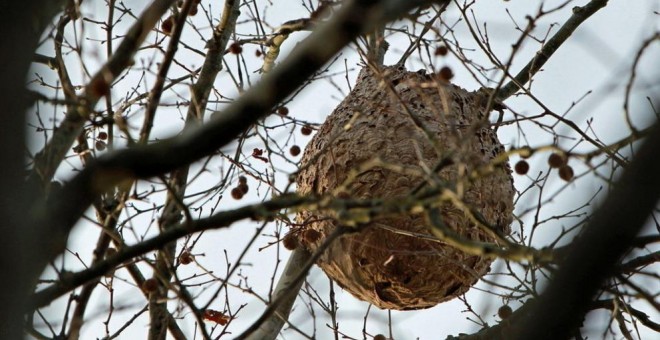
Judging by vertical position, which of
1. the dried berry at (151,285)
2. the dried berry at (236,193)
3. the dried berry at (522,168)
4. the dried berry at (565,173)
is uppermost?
the dried berry at (522,168)

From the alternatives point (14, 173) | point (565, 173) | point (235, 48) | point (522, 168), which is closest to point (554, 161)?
point (565, 173)

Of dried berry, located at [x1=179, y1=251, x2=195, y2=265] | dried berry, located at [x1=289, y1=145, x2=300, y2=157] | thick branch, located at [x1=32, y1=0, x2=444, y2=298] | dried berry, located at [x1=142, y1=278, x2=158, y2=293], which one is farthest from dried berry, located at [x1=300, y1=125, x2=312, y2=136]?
thick branch, located at [x1=32, y1=0, x2=444, y2=298]

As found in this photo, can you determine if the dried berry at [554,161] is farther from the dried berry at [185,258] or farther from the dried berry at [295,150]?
the dried berry at [295,150]

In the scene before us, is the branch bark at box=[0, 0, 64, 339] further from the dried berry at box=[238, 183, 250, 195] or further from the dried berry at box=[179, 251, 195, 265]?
the dried berry at box=[238, 183, 250, 195]

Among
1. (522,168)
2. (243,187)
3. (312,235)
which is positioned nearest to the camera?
(522,168)

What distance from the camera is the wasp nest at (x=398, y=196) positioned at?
3535mm

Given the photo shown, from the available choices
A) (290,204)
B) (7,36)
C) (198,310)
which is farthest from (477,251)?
(7,36)

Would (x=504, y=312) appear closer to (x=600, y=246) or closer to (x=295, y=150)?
(x=295, y=150)

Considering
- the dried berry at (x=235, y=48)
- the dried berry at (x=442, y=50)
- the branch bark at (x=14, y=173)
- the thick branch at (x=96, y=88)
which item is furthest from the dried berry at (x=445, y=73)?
the branch bark at (x=14, y=173)

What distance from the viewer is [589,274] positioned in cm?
122

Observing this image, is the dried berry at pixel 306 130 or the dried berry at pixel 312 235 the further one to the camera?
the dried berry at pixel 306 130

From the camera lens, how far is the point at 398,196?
3.56 m

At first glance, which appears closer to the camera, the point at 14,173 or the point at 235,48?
the point at 14,173

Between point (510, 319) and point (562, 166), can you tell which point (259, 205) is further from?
point (510, 319)
